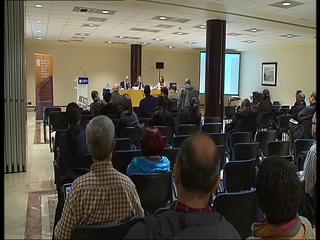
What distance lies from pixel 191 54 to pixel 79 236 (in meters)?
19.1

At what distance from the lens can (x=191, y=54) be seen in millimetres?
20359

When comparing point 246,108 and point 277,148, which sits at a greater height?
point 246,108

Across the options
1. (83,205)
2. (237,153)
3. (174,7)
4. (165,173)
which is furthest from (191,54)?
(83,205)

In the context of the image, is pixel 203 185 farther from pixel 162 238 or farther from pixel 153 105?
pixel 153 105

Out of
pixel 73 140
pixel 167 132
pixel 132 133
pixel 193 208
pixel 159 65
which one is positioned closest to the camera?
pixel 193 208

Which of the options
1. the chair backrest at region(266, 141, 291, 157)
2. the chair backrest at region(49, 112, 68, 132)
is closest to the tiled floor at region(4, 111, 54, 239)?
the chair backrest at region(49, 112, 68, 132)

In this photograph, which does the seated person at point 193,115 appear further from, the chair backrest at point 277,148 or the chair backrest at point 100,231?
the chair backrest at point 100,231

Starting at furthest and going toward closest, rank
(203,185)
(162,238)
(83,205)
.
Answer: (83,205) → (203,185) → (162,238)

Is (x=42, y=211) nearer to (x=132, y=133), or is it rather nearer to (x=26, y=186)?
(x=26, y=186)

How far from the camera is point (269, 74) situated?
16.9m

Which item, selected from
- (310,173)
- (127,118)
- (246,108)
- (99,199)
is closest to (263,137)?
(246,108)

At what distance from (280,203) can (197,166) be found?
22.3 inches

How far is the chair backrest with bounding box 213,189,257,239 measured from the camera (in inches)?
106

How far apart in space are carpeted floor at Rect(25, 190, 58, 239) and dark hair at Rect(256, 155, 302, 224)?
7.49ft
